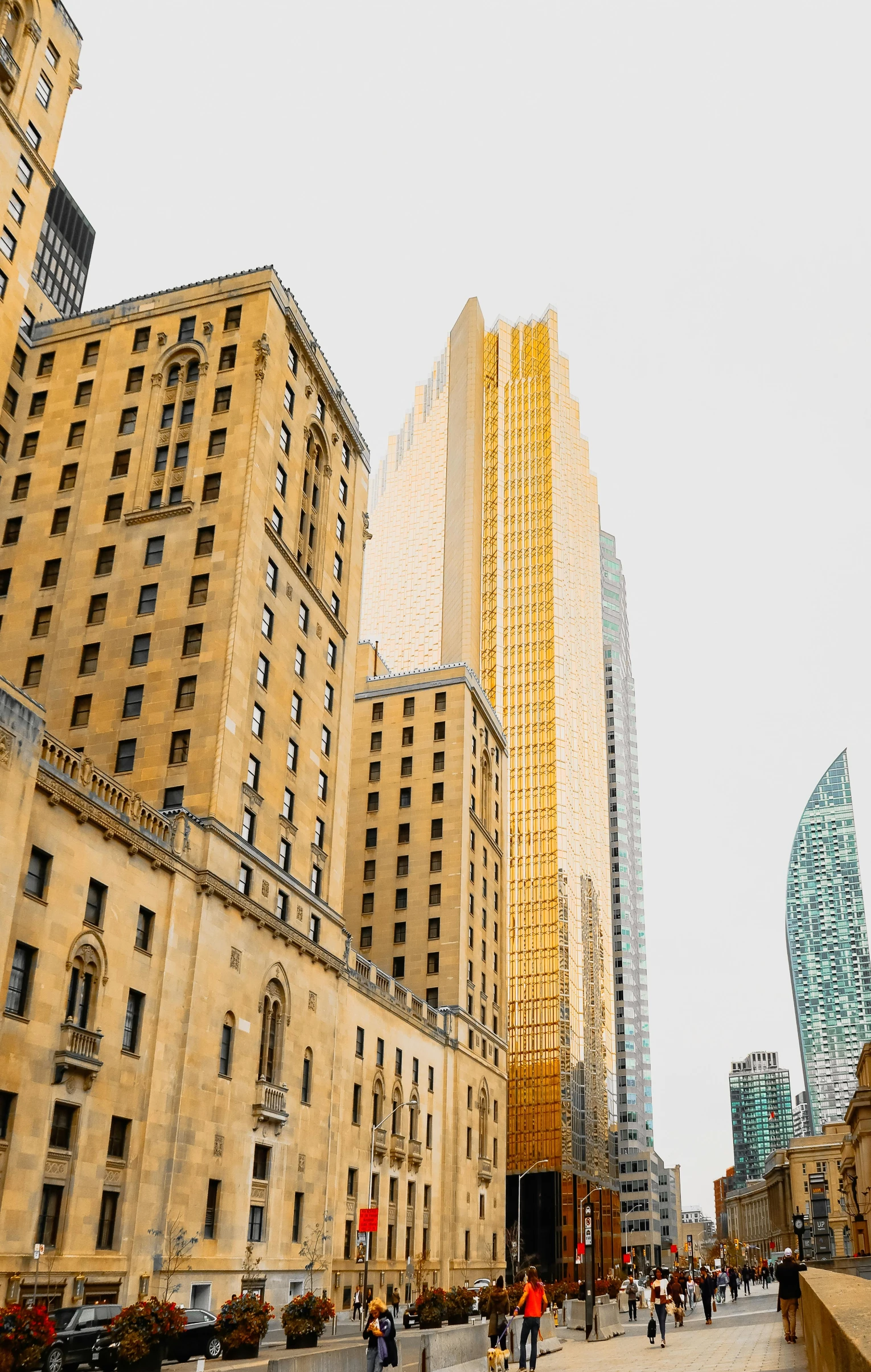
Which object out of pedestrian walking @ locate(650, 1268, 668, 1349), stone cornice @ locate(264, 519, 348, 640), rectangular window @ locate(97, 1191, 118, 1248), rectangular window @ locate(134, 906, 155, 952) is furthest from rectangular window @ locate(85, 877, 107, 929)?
stone cornice @ locate(264, 519, 348, 640)

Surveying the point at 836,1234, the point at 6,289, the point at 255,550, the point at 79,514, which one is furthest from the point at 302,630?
the point at 836,1234

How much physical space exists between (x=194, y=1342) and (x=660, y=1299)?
1503cm

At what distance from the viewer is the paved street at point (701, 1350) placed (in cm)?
2622

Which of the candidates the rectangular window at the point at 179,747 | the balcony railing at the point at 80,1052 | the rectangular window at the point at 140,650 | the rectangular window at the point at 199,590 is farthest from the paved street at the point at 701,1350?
the rectangular window at the point at 199,590

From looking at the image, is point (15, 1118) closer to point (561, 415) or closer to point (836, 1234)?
point (836, 1234)

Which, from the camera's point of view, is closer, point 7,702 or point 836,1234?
point 7,702

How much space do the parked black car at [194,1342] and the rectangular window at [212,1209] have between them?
343 inches

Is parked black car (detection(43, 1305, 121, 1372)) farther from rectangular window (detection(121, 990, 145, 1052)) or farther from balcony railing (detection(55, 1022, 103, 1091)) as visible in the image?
rectangular window (detection(121, 990, 145, 1052))

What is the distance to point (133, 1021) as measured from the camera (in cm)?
4206

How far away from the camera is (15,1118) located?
3434 centimetres

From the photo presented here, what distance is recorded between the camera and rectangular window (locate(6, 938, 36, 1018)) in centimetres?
3512

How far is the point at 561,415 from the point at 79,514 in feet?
474

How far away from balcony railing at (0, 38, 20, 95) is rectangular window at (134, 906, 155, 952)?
3772cm

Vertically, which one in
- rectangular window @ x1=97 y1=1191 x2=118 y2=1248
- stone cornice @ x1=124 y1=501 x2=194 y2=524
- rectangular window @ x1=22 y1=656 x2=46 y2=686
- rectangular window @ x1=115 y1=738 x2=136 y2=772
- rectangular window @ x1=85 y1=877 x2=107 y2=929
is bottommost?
rectangular window @ x1=97 y1=1191 x2=118 y2=1248
